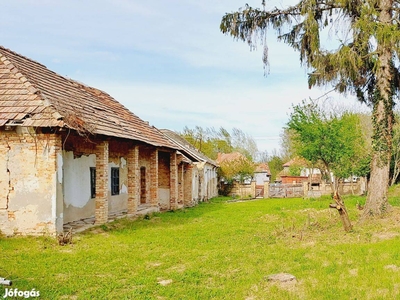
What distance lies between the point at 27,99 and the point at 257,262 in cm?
759

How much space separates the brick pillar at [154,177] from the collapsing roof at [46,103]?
1.00 m

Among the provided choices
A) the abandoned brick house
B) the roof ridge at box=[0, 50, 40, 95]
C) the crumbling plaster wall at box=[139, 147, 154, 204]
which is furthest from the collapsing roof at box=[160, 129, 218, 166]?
→ the roof ridge at box=[0, 50, 40, 95]

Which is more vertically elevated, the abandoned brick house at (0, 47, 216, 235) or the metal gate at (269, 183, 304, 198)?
the abandoned brick house at (0, 47, 216, 235)

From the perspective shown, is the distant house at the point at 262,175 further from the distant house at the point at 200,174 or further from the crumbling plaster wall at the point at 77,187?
the crumbling plaster wall at the point at 77,187

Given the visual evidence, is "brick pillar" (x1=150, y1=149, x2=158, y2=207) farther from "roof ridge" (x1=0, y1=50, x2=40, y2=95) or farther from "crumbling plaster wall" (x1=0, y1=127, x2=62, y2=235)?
"crumbling plaster wall" (x1=0, y1=127, x2=62, y2=235)

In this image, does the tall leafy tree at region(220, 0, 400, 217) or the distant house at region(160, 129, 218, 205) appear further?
the distant house at region(160, 129, 218, 205)

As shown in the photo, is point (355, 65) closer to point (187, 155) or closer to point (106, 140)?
point (106, 140)

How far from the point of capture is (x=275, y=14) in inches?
530

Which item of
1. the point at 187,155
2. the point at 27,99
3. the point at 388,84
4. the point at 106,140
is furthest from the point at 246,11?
the point at 187,155

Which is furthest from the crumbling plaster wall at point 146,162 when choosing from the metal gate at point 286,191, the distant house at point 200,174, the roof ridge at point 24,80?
the metal gate at point 286,191

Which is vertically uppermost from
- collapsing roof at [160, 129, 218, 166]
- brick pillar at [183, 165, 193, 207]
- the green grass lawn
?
collapsing roof at [160, 129, 218, 166]

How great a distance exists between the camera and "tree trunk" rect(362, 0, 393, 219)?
40.9 feet

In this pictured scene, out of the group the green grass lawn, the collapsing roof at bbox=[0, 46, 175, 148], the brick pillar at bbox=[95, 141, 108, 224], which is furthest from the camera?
the brick pillar at bbox=[95, 141, 108, 224]

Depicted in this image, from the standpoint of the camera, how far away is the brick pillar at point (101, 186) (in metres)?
13.1
